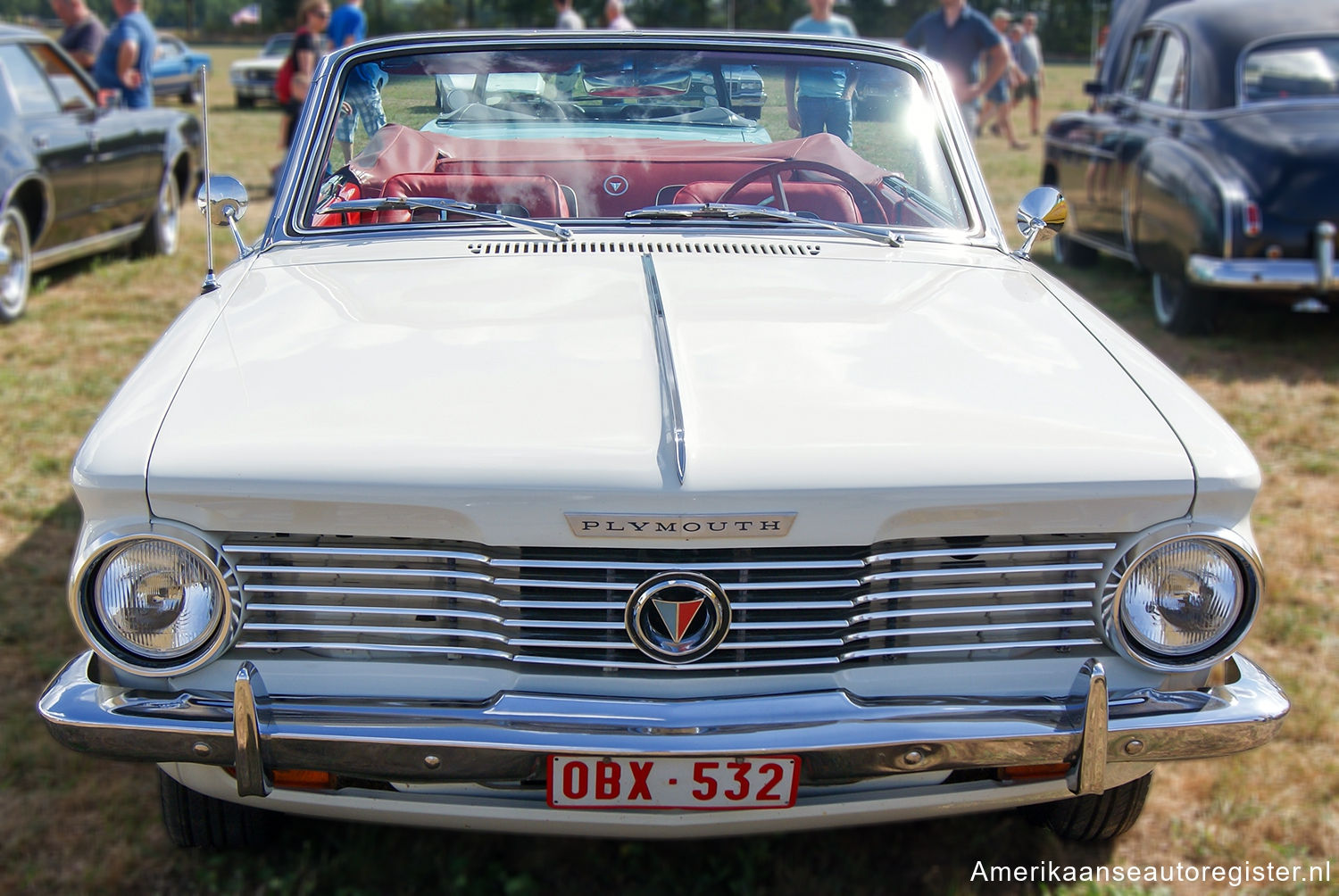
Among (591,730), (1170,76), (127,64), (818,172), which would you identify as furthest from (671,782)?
(127,64)

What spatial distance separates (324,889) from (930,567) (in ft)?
4.63

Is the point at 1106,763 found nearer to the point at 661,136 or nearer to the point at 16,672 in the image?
the point at 661,136

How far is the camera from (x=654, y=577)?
1842mm

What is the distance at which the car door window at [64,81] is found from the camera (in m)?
6.91

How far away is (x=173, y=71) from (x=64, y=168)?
15.8 meters

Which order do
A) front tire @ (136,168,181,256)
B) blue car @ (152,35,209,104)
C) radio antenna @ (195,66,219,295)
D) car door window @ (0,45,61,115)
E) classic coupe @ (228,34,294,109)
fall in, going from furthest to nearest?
classic coupe @ (228,34,294,109)
blue car @ (152,35,209,104)
front tire @ (136,168,181,256)
car door window @ (0,45,61,115)
radio antenna @ (195,66,219,295)

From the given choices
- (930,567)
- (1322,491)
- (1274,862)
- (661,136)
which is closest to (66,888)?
(930,567)

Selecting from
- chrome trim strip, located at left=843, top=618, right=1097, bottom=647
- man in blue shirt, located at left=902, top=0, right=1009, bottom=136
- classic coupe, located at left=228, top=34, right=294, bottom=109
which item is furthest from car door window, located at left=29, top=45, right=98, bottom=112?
classic coupe, located at left=228, top=34, right=294, bottom=109

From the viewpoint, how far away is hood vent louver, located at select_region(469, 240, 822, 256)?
2703 mm

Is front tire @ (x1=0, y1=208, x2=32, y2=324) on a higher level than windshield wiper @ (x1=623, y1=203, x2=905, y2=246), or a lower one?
A: lower

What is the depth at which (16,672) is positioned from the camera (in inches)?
124

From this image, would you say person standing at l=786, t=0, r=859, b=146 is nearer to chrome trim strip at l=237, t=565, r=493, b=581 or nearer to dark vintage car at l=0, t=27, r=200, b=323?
chrome trim strip at l=237, t=565, r=493, b=581

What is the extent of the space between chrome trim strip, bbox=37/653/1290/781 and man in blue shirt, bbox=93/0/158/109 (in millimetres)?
7541

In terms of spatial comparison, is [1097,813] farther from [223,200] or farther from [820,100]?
[223,200]
